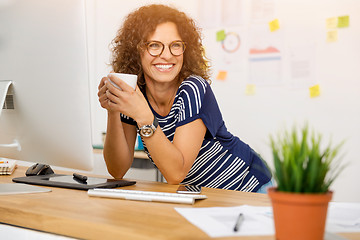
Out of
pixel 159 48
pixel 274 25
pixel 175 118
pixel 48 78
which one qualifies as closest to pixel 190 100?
pixel 175 118

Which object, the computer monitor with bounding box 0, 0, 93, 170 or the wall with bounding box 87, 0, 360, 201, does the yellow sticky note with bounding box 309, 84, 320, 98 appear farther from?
the computer monitor with bounding box 0, 0, 93, 170

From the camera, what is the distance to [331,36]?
2.72m

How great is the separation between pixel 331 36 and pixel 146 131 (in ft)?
6.43

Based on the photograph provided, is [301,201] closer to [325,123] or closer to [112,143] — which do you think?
[112,143]

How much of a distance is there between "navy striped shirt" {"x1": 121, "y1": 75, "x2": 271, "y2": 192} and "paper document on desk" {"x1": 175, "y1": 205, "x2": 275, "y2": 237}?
1.53 feet

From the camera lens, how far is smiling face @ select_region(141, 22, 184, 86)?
54.9 inches

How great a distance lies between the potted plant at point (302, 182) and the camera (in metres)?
0.52

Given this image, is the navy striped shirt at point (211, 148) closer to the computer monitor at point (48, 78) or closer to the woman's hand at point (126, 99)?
the woman's hand at point (126, 99)

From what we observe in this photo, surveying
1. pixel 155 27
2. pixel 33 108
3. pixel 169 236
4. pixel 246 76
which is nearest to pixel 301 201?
pixel 169 236

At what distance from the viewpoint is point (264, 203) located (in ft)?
2.99

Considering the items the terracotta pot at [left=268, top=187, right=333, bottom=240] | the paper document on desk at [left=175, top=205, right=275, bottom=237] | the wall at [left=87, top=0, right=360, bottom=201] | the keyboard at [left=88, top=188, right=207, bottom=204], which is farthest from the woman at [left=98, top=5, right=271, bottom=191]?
the wall at [left=87, top=0, right=360, bottom=201]

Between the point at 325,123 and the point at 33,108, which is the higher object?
the point at 33,108

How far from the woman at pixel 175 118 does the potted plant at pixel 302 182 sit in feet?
2.15

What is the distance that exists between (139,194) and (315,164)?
0.50 m
